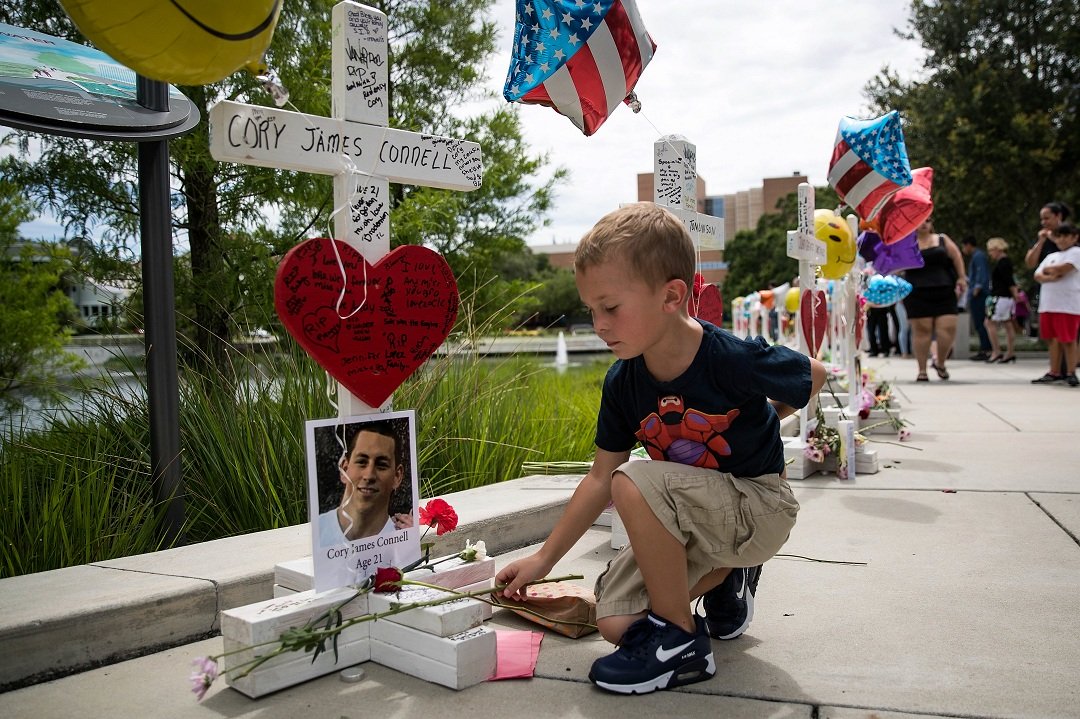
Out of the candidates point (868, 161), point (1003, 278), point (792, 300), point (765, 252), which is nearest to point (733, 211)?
point (765, 252)

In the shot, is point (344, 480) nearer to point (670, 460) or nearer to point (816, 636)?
point (670, 460)

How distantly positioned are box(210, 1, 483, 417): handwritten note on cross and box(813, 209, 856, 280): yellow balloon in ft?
13.8

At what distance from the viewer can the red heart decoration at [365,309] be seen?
2359 mm

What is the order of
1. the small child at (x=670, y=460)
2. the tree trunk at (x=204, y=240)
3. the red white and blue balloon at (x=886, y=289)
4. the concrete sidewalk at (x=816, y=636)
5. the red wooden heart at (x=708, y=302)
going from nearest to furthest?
the concrete sidewalk at (x=816, y=636) → the small child at (x=670, y=460) → the red wooden heart at (x=708, y=302) → the tree trunk at (x=204, y=240) → the red white and blue balloon at (x=886, y=289)

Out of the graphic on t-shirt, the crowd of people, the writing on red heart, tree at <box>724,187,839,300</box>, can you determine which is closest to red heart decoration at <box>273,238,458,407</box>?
the graphic on t-shirt

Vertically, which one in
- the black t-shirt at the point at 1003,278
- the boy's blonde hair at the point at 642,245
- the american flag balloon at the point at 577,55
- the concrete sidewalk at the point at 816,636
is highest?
the american flag balloon at the point at 577,55

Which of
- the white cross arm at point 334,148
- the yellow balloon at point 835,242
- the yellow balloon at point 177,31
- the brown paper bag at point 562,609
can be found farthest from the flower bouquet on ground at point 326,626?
the yellow balloon at point 835,242

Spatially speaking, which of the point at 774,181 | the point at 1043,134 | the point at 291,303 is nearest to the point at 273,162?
the point at 291,303

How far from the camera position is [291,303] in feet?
7.64

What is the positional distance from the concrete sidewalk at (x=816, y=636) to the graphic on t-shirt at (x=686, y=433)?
1.98 ft

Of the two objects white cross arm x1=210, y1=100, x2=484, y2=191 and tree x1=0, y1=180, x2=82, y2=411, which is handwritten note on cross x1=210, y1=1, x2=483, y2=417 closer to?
white cross arm x1=210, y1=100, x2=484, y2=191

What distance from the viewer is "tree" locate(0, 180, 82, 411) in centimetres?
623

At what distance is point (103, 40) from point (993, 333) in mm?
14782

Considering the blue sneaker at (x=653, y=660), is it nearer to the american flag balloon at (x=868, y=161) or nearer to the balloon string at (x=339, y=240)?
the balloon string at (x=339, y=240)
